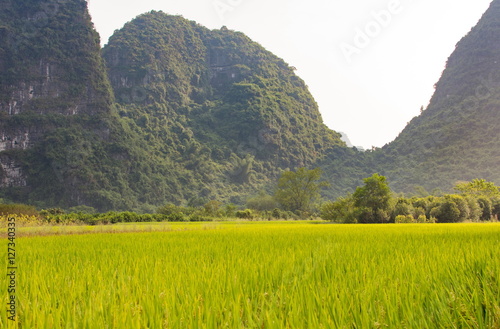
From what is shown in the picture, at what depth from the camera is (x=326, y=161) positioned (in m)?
108

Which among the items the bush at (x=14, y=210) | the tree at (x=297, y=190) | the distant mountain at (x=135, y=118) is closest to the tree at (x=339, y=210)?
the tree at (x=297, y=190)

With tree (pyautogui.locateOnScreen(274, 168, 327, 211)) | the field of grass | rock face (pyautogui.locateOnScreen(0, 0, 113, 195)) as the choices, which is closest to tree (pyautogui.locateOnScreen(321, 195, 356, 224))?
tree (pyautogui.locateOnScreen(274, 168, 327, 211))

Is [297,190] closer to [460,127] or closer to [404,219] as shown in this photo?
[404,219]

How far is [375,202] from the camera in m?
22.2

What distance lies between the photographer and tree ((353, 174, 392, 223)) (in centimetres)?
2202

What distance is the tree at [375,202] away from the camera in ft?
72.2

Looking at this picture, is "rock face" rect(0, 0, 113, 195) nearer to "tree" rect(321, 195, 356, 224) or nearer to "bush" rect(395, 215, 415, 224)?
"tree" rect(321, 195, 356, 224)

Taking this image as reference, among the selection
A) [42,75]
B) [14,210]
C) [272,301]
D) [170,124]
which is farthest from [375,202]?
[42,75]

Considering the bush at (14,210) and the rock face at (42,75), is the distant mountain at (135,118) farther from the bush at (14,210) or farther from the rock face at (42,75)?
the bush at (14,210)

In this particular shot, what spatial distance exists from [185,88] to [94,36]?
36.2 meters

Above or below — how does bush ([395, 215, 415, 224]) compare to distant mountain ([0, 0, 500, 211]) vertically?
below

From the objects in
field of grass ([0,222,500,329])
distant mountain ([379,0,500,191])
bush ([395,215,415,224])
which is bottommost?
bush ([395,215,415,224])

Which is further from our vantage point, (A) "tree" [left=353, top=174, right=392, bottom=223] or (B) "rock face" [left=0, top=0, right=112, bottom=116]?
(B) "rock face" [left=0, top=0, right=112, bottom=116]

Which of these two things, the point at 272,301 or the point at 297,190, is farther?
the point at 297,190
